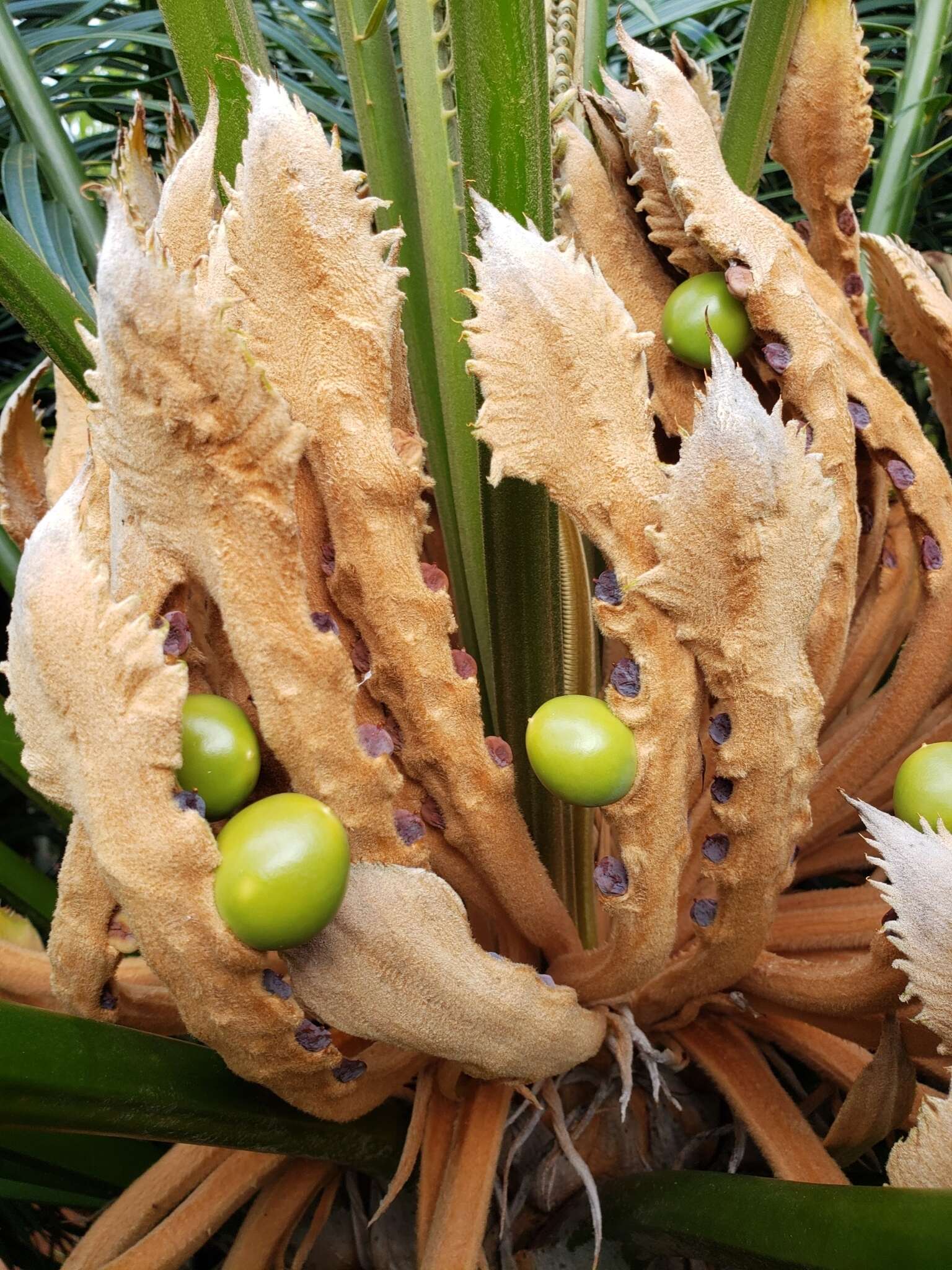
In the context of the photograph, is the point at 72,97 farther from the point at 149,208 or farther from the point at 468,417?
the point at 468,417

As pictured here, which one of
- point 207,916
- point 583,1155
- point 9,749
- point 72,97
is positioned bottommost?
point 583,1155

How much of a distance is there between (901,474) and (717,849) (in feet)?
0.77

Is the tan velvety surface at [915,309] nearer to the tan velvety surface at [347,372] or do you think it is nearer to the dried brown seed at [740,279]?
the dried brown seed at [740,279]

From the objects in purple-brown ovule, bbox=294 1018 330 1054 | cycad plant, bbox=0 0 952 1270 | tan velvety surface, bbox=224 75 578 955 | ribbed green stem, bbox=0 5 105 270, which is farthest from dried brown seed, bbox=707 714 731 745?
ribbed green stem, bbox=0 5 105 270

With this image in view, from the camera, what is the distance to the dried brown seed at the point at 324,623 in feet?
1.35

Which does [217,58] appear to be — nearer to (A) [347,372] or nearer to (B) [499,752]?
(A) [347,372]

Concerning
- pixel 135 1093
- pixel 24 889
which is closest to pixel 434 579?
pixel 135 1093

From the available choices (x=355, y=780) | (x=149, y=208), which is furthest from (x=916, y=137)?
(x=355, y=780)

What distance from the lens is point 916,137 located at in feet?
3.14

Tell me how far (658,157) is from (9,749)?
1.77 feet

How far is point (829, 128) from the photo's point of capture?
613 millimetres

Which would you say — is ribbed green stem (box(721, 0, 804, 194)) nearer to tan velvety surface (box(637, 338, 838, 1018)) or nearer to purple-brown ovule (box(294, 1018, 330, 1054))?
tan velvety surface (box(637, 338, 838, 1018))

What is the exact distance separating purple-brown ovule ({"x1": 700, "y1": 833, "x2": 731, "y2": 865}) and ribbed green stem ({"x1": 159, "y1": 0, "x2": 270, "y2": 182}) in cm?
42

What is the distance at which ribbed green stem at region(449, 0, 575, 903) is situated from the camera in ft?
1.44
